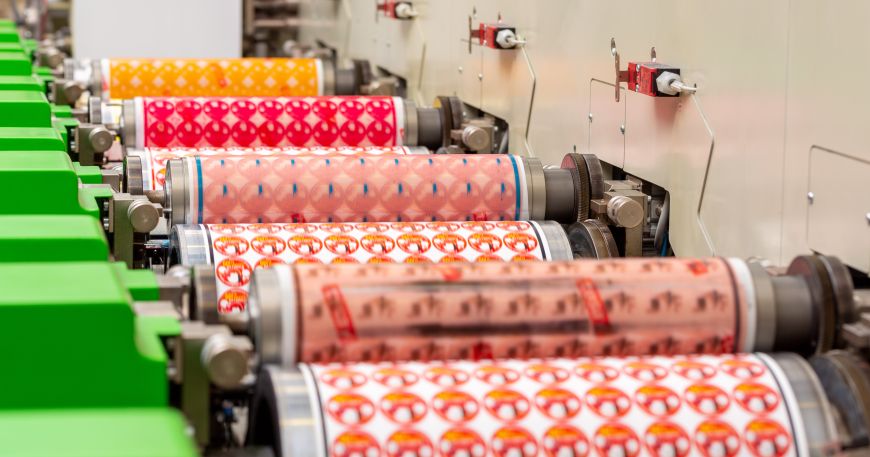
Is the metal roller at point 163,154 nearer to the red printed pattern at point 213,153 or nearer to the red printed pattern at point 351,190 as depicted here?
the red printed pattern at point 213,153

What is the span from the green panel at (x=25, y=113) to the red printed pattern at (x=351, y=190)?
1.24 ft

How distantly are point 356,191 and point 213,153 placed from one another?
805mm

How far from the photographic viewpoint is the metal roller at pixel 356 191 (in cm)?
285

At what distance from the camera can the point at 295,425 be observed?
162 cm

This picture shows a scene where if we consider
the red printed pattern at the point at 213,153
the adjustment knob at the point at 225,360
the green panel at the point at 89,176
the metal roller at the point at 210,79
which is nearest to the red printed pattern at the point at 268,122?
the red printed pattern at the point at 213,153

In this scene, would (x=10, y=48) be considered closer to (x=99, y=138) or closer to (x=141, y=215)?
(x=99, y=138)

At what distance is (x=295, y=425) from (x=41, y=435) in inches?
18.8

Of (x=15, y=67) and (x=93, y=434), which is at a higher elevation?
(x=15, y=67)

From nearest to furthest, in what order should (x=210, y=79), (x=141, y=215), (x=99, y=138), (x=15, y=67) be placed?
(x=141, y=215) → (x=99, y=138) → (x=15, y=67) → (x=210, y=79)

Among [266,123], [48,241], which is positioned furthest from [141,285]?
[266,123]

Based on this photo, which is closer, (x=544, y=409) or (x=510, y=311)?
(x=544, y=409)

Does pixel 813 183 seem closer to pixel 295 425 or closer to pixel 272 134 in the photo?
pixel 295 425

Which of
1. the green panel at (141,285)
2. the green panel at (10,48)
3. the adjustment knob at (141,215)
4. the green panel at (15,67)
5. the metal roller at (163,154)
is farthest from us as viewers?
the green panel at (10,48)

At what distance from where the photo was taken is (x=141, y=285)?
1.87 metres
